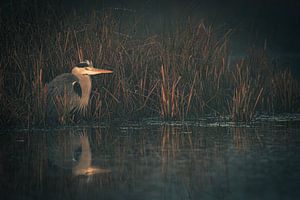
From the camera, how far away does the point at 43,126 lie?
7.57 m

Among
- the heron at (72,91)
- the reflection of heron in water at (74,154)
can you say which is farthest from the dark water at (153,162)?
the heron at (72,91)

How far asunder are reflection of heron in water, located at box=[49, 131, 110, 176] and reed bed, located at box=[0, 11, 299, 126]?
4.87 ft

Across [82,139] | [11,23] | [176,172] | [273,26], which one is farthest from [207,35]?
[273,26]

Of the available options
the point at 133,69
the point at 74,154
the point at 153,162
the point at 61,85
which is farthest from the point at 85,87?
the point at 153,162

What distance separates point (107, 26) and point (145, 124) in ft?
6.87

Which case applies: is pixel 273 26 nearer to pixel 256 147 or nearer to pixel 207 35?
pixel 207 35

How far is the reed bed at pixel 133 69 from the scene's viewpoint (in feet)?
27.4

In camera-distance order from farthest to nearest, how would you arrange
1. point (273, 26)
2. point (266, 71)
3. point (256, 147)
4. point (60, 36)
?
1. point (273, 26)
2. point (266, 71)
3. point (60, 36)
4. point (256, 147)

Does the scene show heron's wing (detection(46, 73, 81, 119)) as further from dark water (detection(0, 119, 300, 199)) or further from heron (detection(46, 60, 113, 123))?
dark water (detection(0, 119, 300, 199))

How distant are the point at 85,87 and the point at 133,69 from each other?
800mm

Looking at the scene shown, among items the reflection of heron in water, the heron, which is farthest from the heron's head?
the reflection of heron in water

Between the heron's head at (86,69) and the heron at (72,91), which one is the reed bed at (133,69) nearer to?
the heron at (72,91)

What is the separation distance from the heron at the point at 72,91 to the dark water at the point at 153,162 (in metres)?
0.65

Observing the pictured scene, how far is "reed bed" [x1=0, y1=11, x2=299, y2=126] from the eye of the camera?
8.34m
